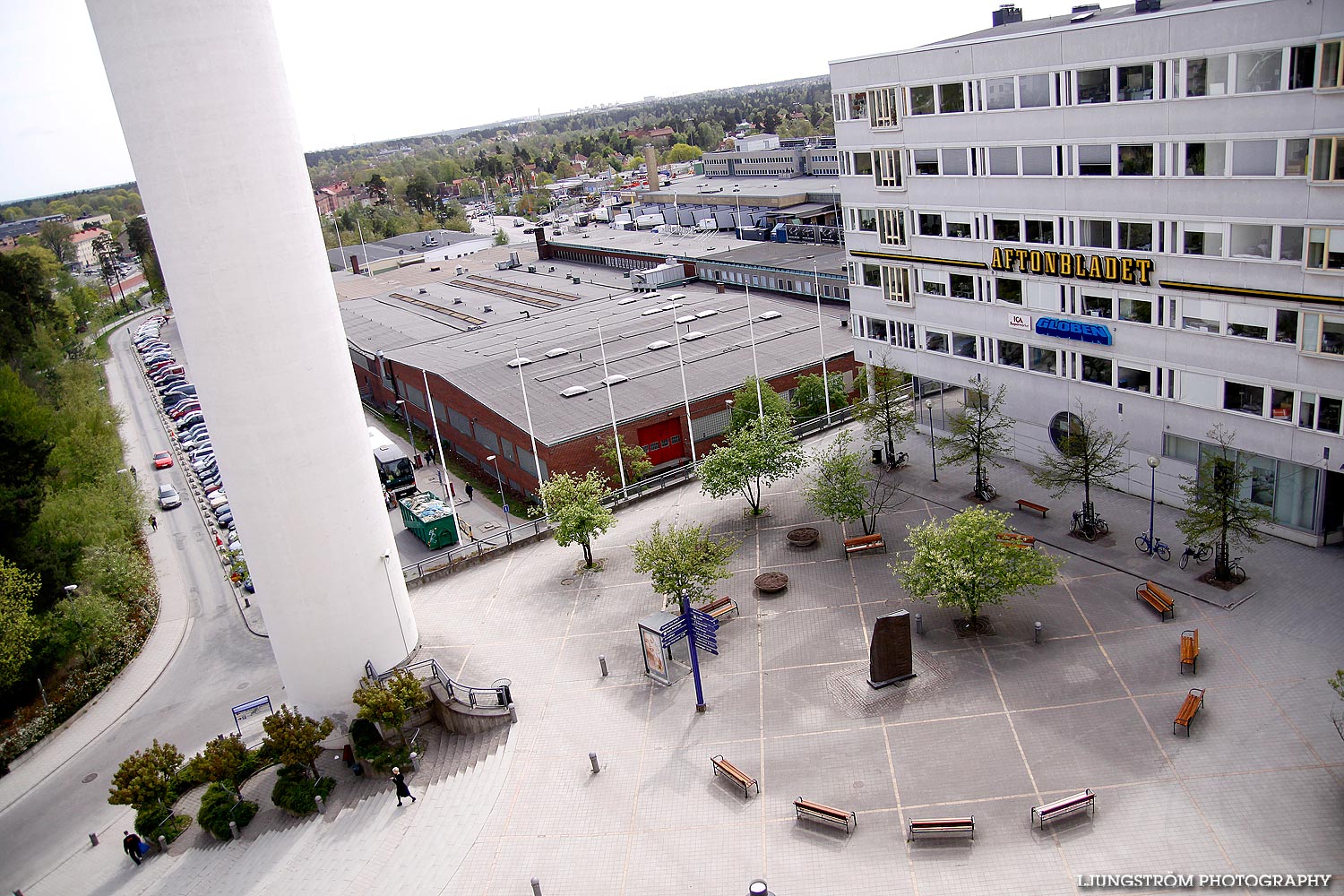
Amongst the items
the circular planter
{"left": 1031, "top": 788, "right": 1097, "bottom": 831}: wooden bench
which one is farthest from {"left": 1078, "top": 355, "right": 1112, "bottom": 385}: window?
{"left": 1031, "top": 788, "right": 1097, "bottom": 831}: wooden bench

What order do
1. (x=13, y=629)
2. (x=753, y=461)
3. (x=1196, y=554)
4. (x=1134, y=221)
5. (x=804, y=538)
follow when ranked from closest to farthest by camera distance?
(x=1196, y=554), (x=1134, y=221), (x=13, y=629), (x=804, y=538), (x=753, y=461)

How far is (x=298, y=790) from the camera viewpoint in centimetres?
2659

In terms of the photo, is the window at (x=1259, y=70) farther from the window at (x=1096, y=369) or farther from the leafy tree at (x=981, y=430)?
the leafy tree at (x=981, y=430)

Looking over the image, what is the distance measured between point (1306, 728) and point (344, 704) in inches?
1043

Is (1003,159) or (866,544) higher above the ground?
(1003,159)

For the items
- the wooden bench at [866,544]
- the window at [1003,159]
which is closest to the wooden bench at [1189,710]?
the wooden bench at [866,544]

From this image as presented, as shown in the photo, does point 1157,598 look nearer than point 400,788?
No

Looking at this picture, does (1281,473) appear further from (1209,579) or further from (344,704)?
(344,704)

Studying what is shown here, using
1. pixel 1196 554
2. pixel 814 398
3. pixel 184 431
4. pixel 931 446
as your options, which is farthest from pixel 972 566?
pixel 184 431

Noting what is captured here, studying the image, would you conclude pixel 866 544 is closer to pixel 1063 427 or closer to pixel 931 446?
pixel 931 446

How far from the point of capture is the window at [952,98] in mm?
36250

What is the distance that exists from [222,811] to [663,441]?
92.1 ft

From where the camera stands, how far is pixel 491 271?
340ft

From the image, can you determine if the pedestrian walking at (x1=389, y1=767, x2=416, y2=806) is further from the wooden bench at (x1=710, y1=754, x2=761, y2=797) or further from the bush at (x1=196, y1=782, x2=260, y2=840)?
the wooden bench at (x1=710, y1=754, x2=761, y2=797)
